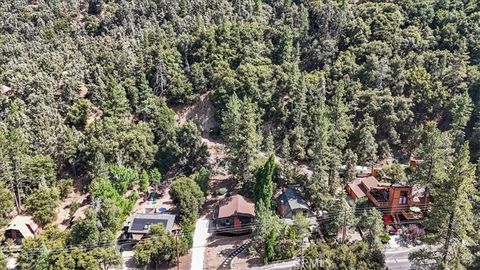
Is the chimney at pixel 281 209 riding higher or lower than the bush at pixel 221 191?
lower

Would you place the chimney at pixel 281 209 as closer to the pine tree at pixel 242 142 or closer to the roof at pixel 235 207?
the roof at pixel 235 207

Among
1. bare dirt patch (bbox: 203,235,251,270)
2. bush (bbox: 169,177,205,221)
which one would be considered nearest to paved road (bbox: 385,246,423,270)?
bare dirt patch (bbox: 203,235,251,270)

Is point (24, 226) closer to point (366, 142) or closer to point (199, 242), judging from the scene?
point (199, 242)

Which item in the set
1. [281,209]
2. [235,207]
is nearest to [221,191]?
[235,207]

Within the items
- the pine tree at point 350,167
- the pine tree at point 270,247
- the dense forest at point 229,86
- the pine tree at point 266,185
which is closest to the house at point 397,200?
the pine tree at point 350,167

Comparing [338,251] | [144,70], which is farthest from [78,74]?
[338,251]

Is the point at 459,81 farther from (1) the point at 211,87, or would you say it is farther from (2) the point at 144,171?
(2) the point at 144,171
